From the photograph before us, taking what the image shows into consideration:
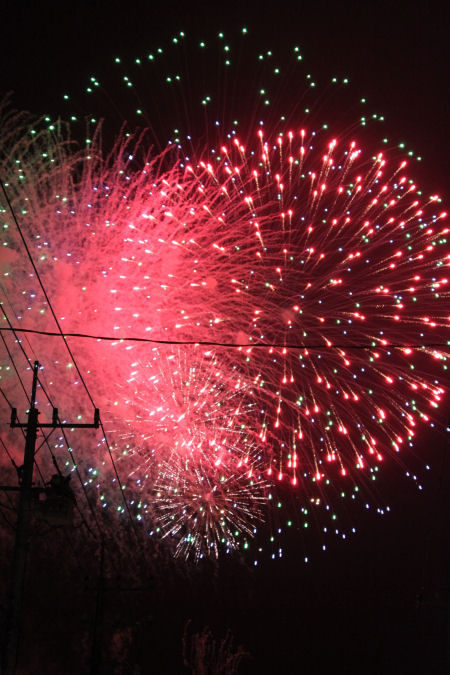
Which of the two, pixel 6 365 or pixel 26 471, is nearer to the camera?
pixel 26 471

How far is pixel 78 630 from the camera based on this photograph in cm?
2573

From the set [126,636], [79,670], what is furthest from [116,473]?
[79,670]

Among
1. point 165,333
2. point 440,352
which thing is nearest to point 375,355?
point 440,352

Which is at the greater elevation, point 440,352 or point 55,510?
point 440,352

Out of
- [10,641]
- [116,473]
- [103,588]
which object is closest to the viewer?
[10,641]

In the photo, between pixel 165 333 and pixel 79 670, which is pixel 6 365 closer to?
pixel 165 333

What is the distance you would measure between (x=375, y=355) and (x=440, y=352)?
1.22 meters

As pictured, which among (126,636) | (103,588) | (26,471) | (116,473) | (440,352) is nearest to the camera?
(26,471)

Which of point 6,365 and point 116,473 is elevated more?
point 6,365

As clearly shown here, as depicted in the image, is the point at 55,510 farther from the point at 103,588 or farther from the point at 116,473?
the point at 103,588

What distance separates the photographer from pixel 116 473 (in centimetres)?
1712

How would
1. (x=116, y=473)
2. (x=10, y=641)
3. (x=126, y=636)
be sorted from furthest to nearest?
(x=126, y=636)
(x=116, y=473)
(x=10, y=641)

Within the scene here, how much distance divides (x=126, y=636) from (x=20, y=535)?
15126 millimetres

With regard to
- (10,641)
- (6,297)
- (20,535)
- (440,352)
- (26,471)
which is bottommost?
(10,641)
